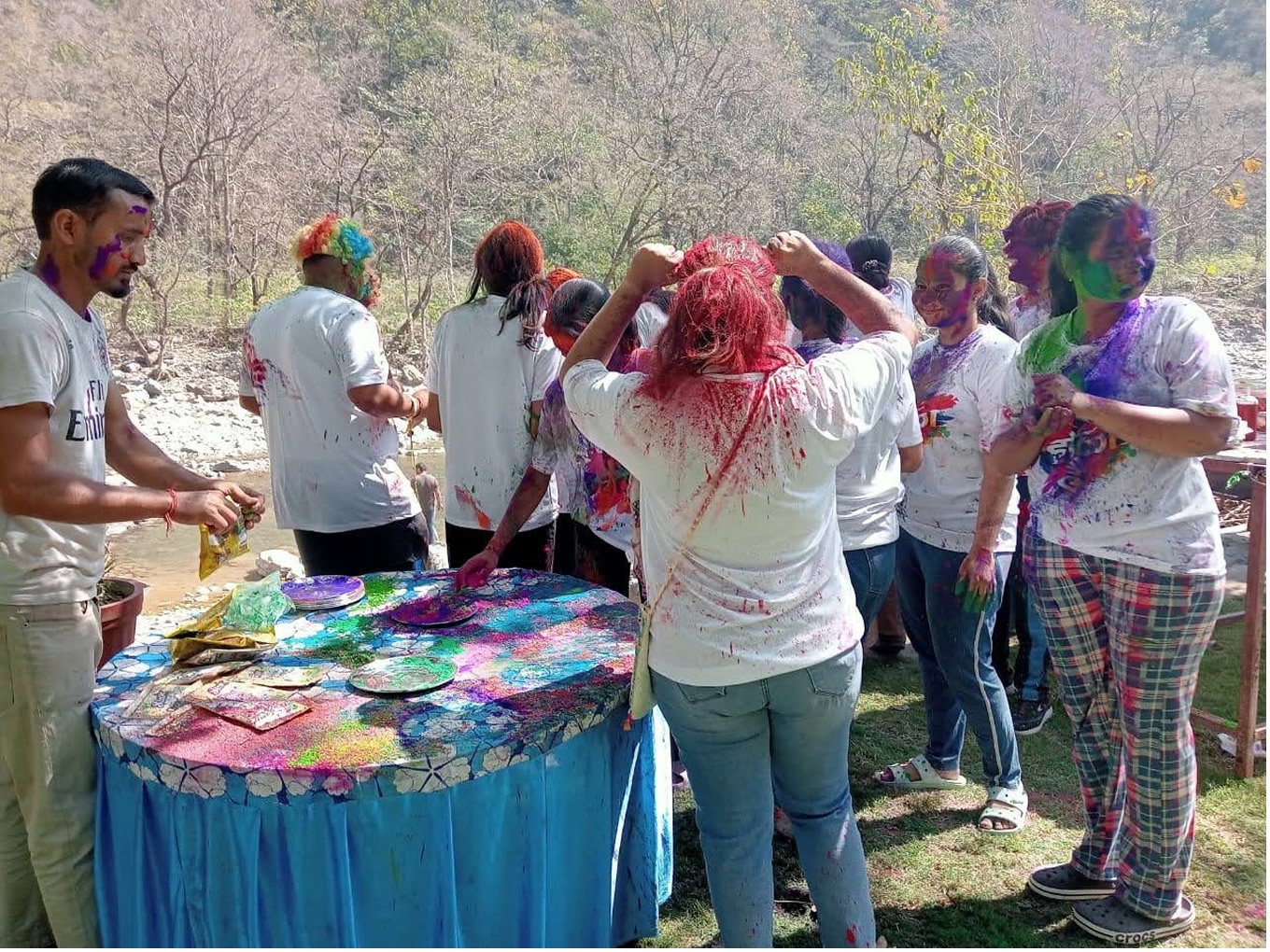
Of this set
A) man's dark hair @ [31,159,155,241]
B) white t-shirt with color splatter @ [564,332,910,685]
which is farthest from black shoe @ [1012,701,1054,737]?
→ man's dark hair @ [31,159,155,241]

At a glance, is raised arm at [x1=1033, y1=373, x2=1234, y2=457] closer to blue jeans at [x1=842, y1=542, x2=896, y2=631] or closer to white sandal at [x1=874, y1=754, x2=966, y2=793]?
blue jeans at [x1=842, y1=542, x2=896, y2=631]

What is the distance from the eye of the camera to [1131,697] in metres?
2.11

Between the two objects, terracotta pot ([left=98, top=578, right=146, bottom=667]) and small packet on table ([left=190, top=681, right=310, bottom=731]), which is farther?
terracotta pot ([left=98, top=578, right=146, bottom=667])

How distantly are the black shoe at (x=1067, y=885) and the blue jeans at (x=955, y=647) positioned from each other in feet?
1.26

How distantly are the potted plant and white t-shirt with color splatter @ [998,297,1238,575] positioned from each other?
2889 millimetres

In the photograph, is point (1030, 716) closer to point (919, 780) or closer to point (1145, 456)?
point (919, 780)

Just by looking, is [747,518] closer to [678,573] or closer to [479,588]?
[678,573]

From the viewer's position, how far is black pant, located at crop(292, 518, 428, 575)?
9.84 feet

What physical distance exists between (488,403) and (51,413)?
1.26m

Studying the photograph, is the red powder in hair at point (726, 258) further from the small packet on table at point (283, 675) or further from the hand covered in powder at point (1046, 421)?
the small packet on table at point (283, 675)

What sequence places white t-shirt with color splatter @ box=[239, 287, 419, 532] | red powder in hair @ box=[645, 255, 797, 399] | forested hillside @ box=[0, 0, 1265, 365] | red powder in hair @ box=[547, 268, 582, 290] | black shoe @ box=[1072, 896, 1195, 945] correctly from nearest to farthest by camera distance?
red powder in hair @ box=[645, 255, 797, 399] < black shoe @ box=[1072, 896, 1195, 945] < white t-shirt with color splatter @ box=[239, 287, 419, 532] < red powder in hair @ box=[547, 268, 582, 290] < forested hillside @ box=[0, 0, 1265, 365]

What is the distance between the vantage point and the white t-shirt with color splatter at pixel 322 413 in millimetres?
2850

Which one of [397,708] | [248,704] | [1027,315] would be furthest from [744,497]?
[1027,315]

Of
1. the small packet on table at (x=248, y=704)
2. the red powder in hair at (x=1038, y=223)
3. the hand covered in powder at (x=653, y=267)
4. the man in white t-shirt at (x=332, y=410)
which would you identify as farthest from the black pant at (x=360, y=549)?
the red powder in hair at (x=1038, y=223)
